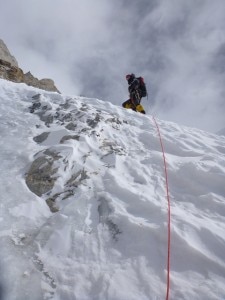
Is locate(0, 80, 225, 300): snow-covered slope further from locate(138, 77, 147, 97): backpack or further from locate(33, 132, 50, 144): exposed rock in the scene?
locate(138, 77, 147, 97): backpack

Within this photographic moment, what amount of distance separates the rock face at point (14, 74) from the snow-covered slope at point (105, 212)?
9.19m

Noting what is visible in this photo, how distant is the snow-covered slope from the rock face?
9.19 meters

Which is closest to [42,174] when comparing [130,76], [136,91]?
[136,91]

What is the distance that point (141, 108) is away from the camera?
38.0 feet

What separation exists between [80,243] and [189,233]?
1.53 metres

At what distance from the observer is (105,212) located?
4.95m

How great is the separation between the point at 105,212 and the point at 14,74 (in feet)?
46.1

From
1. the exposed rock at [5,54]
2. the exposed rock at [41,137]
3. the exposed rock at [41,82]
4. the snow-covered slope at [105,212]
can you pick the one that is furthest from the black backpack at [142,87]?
the exposed rock at [5,54]

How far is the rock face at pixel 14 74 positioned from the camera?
16709 mm

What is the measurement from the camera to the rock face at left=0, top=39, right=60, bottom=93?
54.8 feet

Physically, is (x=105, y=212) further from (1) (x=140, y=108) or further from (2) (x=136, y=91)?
(2) (x=136, y=91)

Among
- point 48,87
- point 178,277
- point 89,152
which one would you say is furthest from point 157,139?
point 48,87

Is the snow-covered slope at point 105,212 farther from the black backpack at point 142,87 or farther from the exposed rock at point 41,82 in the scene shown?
the exposed rock at point 41,82

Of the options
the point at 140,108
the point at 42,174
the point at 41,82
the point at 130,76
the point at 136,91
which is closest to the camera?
the point at 42,174
